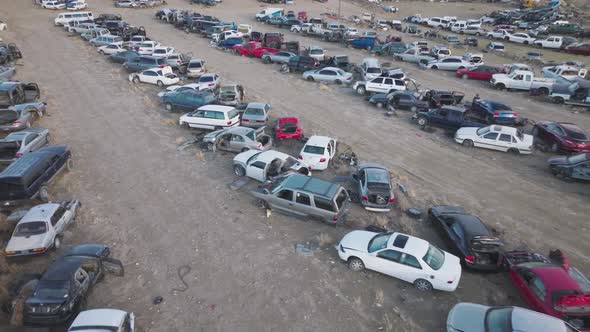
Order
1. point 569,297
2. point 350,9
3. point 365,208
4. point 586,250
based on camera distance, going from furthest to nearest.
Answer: point 350,9 < point 365,208 < point 586,250 < point 569,297

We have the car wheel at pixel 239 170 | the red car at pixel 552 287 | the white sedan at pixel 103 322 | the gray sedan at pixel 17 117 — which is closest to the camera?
the white sedan at pixel 103 322

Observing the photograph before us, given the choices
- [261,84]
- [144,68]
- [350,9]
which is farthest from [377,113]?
[350,9]

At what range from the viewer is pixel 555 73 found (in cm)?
2966

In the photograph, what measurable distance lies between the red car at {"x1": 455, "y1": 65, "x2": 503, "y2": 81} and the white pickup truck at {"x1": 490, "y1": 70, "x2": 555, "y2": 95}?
4.63 ft

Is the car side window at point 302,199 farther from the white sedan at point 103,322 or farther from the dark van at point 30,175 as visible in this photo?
the dark van at point 30,175

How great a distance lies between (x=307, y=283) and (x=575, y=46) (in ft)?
145

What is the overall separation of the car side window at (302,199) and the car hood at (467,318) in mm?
5680

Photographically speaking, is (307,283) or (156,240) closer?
(307,283)

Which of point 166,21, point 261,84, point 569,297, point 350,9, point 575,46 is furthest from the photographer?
point 350,9

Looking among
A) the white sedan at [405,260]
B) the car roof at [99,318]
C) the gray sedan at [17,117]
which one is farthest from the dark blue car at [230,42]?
the car roof at [99,318]

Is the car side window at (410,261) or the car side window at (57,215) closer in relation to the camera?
the car side window at (410,261)

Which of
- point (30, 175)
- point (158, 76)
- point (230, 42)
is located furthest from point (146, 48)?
point (30, 175)

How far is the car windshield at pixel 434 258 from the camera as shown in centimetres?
1045

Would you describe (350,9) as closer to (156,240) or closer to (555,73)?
(555,73)
